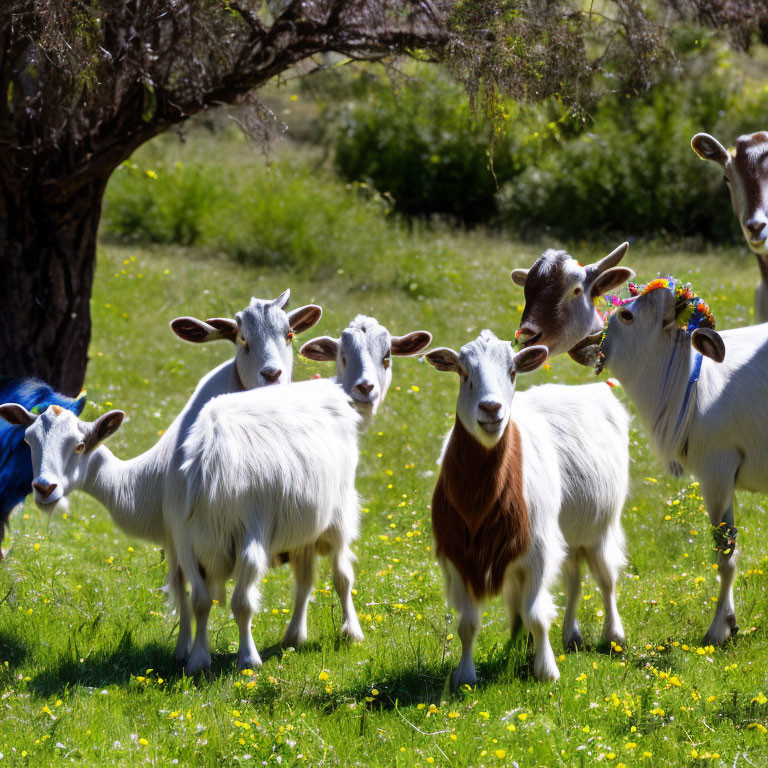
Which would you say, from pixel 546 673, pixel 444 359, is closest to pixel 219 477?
pixel 444 359

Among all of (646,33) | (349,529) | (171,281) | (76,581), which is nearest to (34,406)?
(76,581)

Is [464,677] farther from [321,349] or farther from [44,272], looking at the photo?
[44,272]

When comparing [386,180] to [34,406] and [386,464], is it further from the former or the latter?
[34,406]

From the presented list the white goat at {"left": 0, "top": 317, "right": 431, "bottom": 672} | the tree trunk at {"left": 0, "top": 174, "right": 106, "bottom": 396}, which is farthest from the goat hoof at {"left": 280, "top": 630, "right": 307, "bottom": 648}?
the tree trunk at {"left": 0, "top": 174, "right": 106, "bottom": 396}

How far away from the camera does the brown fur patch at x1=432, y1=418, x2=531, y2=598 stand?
549cm

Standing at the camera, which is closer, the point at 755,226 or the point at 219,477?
the point at 219,477

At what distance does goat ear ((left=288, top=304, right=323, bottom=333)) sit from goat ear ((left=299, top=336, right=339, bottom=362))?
344 millimetres

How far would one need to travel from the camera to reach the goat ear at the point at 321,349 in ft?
22.9

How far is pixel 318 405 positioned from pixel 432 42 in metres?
3.20

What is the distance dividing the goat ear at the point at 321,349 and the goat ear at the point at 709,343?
Answer: 2.35m

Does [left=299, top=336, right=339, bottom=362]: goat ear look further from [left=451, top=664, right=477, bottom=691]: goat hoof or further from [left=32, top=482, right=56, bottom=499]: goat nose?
[left=451, top=664, right=477, bottom=691]: goat hoof

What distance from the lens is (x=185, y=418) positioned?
257 inches

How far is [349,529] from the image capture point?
6.69 meters

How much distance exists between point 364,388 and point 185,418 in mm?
1159
